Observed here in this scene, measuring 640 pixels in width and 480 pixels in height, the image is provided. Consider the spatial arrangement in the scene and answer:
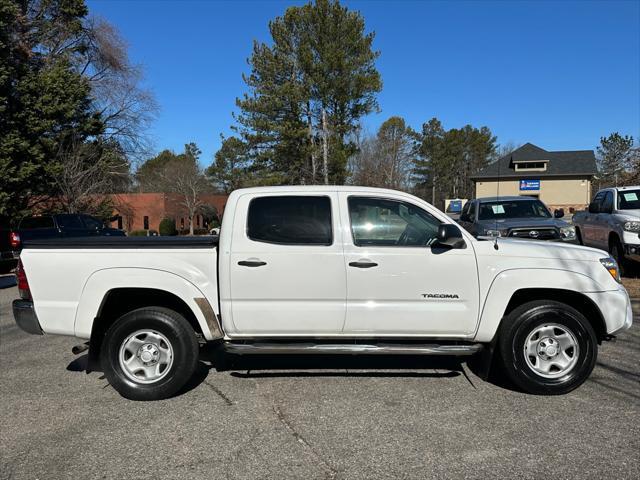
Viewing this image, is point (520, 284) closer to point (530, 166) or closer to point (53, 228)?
point (53, 228)

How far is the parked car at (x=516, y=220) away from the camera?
9.77 m

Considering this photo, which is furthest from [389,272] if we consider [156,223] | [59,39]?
[156,223]

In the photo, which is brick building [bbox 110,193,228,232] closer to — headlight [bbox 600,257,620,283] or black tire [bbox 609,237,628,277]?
black tire [bbox 609,237,628,277]

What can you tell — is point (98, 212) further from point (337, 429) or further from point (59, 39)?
point (337, 429)

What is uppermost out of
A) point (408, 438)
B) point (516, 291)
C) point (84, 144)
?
point (84, 144)

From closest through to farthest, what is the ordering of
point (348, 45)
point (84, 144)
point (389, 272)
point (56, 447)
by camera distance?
point (56, 447)
point (389, 272)
point (84, 144)
point (348, 45)

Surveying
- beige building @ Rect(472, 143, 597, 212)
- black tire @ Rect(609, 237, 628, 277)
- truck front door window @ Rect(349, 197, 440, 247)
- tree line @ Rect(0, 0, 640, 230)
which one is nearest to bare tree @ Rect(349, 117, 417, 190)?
tree line @ Rect(0, 0, 640, 230)

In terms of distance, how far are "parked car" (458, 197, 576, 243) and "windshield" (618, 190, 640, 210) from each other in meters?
1.16

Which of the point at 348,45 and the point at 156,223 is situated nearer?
the point at 348,45

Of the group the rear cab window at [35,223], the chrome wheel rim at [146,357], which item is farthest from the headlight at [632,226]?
the rear cab window at [35,223]

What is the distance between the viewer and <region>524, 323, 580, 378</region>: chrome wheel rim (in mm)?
4395

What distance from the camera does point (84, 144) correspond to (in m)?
23.2

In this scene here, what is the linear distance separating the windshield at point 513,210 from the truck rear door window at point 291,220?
7.67 m

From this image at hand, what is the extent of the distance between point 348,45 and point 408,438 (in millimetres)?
30775
